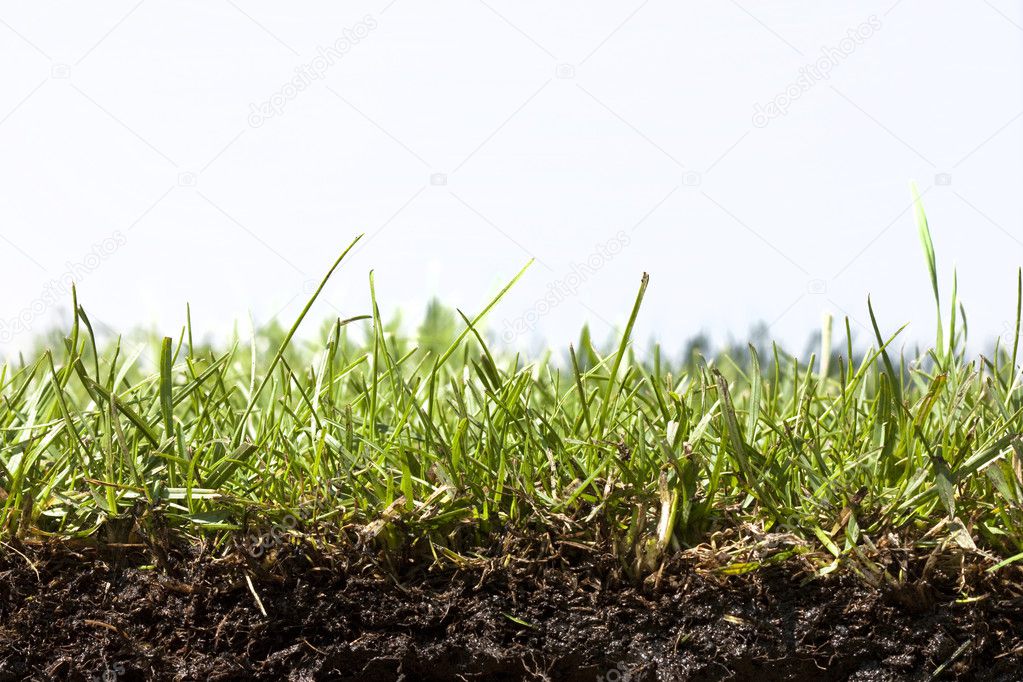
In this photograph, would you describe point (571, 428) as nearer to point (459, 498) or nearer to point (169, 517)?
point (459, 498)

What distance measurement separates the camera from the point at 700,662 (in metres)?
1.12

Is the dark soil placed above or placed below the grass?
below

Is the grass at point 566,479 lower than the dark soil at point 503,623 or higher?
higher

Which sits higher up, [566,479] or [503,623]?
[566,479]

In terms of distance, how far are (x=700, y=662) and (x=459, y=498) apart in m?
0.39

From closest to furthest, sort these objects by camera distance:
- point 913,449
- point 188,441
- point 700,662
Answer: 1. point 700,662
2. point 913,449
3. point 188,441

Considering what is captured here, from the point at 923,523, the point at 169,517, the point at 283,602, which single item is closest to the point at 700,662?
the point at 923,523

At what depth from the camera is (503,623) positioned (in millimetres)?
1152

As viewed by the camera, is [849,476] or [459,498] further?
[849,476]

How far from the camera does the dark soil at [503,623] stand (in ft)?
3.71

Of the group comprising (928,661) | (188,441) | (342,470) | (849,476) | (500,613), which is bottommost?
(928,661)

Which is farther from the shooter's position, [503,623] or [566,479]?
[566,479]

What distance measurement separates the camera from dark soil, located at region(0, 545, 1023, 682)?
113 centimetres

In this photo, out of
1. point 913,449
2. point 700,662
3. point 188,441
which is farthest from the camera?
point 188,441
